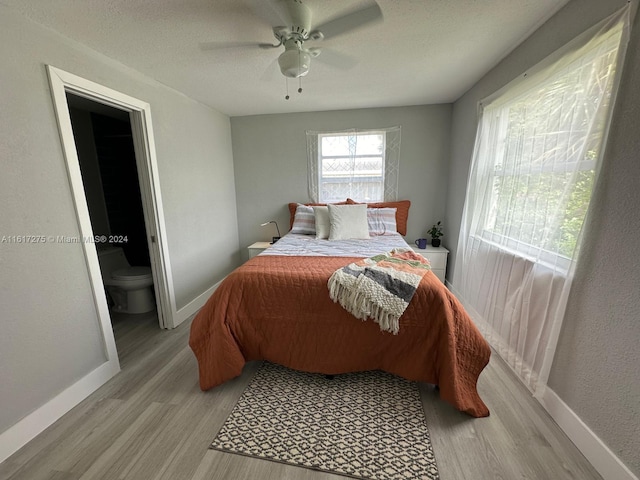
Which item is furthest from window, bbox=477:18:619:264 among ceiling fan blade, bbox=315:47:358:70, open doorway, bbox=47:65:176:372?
open doorway, bbox=47:65:176:372

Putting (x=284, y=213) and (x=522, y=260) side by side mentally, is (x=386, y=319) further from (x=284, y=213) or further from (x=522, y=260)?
(x=284, y=213)

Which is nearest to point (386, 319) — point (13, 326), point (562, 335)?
point (562, 335)

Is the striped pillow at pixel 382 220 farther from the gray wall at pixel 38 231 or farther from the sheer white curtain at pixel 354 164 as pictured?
the gray wall at pixel 38 231

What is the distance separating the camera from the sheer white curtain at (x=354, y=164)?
319 cm

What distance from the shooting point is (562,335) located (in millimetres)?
1349

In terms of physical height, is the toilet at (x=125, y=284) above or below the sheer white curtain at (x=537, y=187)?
below

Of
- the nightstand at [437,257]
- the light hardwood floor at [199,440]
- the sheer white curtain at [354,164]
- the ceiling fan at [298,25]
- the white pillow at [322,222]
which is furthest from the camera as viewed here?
the sheer white curtain at [354,164]

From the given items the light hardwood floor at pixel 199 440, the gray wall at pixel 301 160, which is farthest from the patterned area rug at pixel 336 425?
Answer: the gray wall at pixel 301 160

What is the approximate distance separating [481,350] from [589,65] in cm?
154

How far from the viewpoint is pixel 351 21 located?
142 cm

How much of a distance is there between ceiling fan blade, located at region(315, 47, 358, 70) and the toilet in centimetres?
250

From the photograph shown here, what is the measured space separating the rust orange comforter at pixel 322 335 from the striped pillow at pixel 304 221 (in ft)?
4.42

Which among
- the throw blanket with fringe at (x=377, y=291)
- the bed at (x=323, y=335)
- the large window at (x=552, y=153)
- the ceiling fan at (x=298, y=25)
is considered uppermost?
the ceiling fan at (x=298, y=25)

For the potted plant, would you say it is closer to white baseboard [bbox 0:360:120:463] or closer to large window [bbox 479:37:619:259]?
large window [bbox 479:37:619:259]
